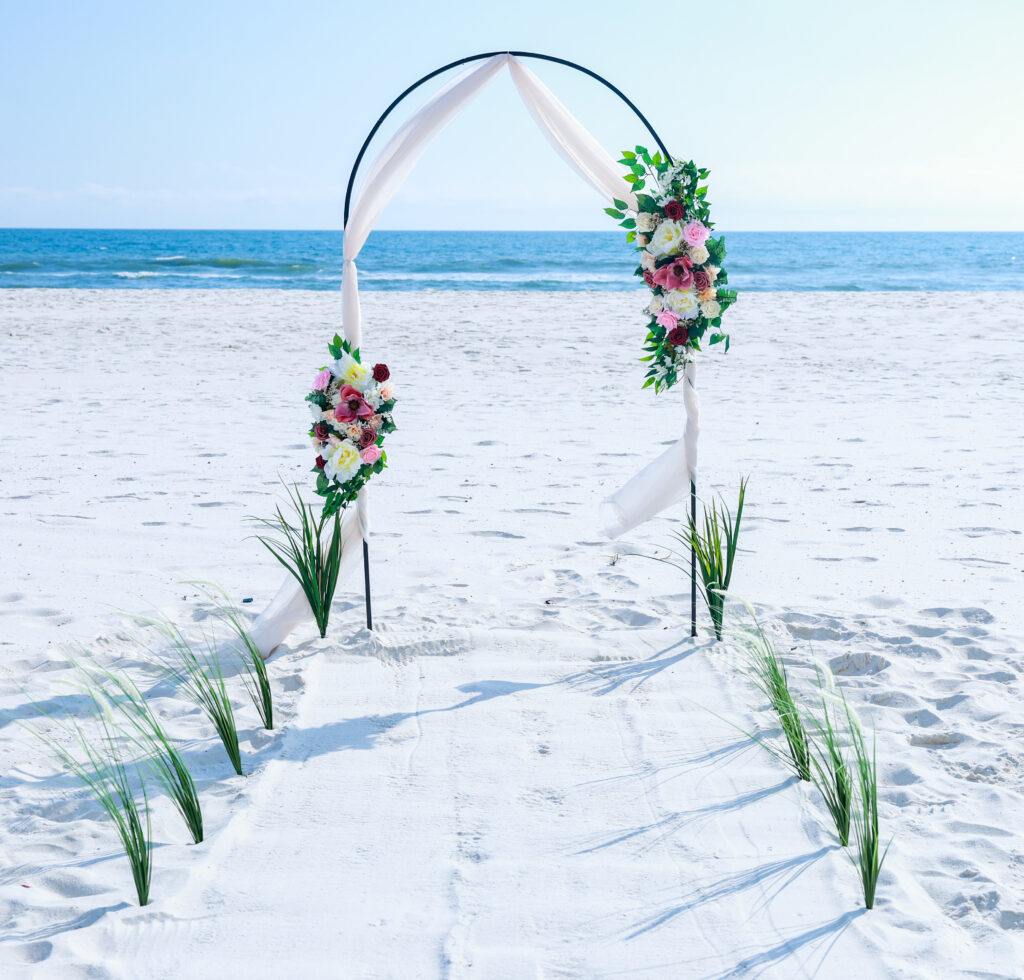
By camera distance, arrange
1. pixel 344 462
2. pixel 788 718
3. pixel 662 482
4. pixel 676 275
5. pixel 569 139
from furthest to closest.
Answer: pixel 662 482 < pixel 569 139 < pixel 676 275 < pixel 344 462 < pixel 788 718

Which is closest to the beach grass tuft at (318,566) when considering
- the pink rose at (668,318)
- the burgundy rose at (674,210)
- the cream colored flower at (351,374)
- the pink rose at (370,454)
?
the pink rose at (370,454)

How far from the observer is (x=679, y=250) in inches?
159

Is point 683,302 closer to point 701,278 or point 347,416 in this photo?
point 701,278

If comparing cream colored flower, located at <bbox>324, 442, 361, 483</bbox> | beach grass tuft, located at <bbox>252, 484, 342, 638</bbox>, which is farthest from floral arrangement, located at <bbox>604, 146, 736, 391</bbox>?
beach grass tuft, located at <bbox>252, 484, 342, 638</bbox>

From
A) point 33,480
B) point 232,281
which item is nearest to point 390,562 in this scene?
point 33,480

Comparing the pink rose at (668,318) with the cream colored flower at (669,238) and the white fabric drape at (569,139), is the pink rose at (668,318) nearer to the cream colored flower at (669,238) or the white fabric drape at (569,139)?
the cream colored flower at (669,238)

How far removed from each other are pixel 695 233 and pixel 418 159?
120 cm

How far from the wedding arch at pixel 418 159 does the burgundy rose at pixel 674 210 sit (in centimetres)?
16

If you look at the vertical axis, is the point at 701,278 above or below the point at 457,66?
below

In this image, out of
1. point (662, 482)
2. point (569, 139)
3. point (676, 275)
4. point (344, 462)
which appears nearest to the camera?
point (344, 462)

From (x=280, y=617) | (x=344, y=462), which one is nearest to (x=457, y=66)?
(x=344, y=462)

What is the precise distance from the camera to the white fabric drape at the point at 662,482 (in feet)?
14.1

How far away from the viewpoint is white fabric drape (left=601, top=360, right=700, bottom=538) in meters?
4.29

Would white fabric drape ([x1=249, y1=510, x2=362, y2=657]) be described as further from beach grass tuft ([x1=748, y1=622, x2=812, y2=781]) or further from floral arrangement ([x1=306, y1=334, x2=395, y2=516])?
beach grass tuft ([x1=748, y1=622, x2=812, y2=781])
